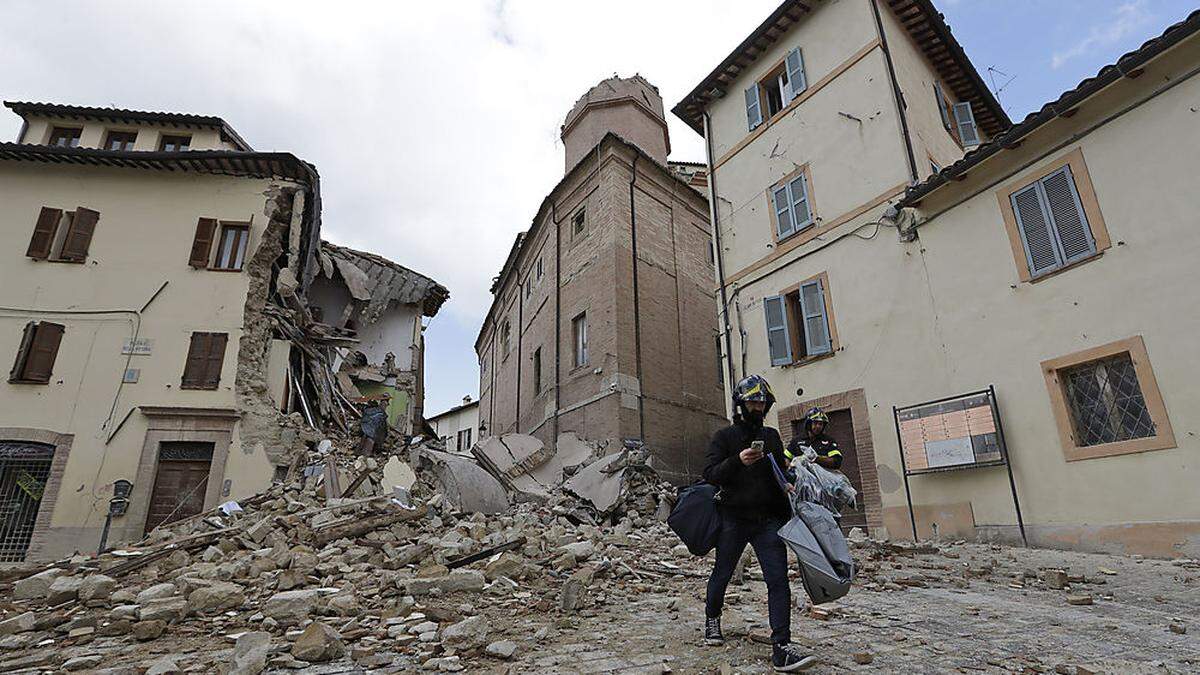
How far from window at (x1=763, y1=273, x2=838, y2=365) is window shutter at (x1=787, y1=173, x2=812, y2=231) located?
134 centimetres

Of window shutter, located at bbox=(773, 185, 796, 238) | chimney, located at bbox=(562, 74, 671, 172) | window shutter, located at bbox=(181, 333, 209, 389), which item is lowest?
window shutter, located at bbox=(181, 333, 209, 389)

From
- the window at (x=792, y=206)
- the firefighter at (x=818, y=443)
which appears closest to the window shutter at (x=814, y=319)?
the window at (x=792, y=206)

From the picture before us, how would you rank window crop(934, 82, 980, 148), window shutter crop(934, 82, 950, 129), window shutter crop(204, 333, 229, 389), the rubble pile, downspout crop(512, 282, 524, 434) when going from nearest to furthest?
1. the rubble pile
2. window shutter crop(934, 82, 950, 129)
3. window crop(934, 82, 980, 148)
4. window shutter crop(204, 333, 229, 389)
5. downspout crop(512, 282, 524, 434)

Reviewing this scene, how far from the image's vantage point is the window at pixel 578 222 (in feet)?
62.4

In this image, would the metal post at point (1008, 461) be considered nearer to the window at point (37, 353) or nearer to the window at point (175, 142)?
the window at point (37, 353)

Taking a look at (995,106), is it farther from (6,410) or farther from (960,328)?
(6,410)

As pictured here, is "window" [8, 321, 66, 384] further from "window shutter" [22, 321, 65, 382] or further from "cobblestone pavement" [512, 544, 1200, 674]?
"cobblestone pavement" [512, 544, 1200, 674]

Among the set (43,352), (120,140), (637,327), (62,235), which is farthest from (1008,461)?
(120,140)

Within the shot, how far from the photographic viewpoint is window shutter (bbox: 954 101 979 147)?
1311 centimetres

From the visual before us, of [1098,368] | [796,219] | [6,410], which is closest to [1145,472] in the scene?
[1098,368]

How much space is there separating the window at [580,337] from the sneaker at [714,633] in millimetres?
13359

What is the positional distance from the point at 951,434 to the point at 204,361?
49.8 feet

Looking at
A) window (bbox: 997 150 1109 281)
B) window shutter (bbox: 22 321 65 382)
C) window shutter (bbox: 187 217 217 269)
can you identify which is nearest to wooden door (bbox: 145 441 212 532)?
window shutter (bbox: 22 321 65 382)

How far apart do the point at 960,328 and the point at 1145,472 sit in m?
2.94
